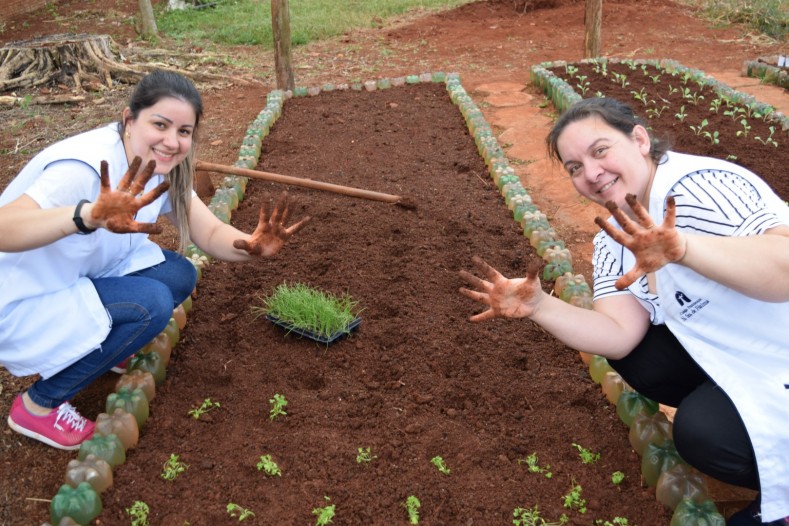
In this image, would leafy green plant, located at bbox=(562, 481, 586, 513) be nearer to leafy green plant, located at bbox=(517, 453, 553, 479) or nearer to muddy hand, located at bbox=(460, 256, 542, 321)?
leafy green plant, located at bbox=(517, 453, 553, 479)

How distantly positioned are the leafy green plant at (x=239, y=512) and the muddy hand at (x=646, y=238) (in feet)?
4.22

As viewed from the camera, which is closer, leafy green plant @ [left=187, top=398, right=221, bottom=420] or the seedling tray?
leafy green plant @ [left=187, top=398, right=221, bottom=420]

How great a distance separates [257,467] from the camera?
233 cm

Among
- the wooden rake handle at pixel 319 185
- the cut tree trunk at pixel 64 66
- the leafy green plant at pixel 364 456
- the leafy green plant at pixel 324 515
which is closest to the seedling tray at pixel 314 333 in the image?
the leafy green plant at pixel 364 456

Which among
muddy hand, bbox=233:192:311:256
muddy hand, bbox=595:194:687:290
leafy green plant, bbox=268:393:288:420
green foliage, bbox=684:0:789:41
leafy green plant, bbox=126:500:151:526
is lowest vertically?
green foliage, bbox=684:0:789:41

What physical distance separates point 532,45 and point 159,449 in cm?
797

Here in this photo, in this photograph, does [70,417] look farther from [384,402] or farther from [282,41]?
[282,41]

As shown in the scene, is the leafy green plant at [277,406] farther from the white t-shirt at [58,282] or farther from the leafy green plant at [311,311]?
the white t-shirt at [58,282]

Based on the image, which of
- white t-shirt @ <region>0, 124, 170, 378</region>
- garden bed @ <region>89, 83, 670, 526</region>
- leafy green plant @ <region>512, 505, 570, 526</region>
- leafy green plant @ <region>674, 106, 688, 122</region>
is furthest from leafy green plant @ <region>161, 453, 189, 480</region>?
leafy green plant @ <region>674, 106, 688, 122</region>

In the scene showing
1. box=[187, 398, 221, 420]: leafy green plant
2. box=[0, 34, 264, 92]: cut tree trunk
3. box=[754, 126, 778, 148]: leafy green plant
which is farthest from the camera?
box=[0, 34, 264, 92]: cut tree trunk

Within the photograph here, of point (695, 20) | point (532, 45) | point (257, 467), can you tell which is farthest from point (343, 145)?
point (695, 20)

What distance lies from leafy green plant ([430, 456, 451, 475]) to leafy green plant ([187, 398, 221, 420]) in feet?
2.77

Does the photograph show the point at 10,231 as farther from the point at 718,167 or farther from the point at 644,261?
the point at 718,167

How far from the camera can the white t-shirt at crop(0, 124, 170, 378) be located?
227 centimetres
